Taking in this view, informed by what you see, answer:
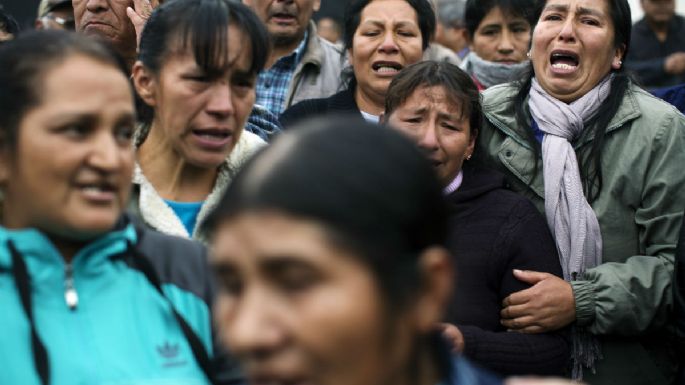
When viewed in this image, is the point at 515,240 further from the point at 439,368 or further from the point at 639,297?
the point at 439,368

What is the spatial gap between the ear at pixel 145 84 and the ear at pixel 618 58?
2.25 m

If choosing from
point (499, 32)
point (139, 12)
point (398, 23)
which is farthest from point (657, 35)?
point (139, 12)

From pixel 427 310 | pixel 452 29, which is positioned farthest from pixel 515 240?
pixel 452 29

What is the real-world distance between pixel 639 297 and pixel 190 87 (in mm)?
1968

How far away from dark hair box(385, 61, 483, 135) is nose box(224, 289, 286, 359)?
2669 millimetres

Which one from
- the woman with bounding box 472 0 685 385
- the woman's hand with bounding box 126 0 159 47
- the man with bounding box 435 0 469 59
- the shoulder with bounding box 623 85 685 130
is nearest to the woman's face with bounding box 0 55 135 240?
the woman with bounding box 472 0 685 385

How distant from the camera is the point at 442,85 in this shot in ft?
13.9

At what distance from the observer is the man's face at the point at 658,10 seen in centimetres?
870

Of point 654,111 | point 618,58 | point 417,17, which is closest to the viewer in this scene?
point 654,111

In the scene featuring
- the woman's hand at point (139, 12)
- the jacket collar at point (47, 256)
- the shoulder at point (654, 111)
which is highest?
the woman's hand at point (139, 12)

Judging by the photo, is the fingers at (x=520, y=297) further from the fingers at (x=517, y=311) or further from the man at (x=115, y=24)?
the man at (x=115, y=24)

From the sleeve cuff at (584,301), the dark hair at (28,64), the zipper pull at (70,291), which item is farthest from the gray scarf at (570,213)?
the zipper pull at (70,291)

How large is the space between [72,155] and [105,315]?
14.7 inches

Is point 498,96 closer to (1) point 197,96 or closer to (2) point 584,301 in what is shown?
(2) point 584,301
